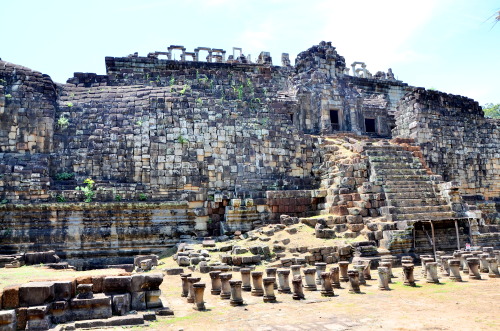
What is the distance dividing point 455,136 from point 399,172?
956 centimetres

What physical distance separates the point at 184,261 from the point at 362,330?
8.49 meters

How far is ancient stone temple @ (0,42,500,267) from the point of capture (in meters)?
16.1

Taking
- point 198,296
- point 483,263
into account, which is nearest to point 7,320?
point 198,296

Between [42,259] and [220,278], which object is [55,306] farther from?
[42,259]

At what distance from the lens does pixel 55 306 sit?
747 centimetres

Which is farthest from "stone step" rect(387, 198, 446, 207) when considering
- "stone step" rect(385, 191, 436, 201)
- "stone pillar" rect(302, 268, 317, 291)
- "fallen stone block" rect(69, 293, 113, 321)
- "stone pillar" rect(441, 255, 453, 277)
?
"fallen stone block" rect(69, 293, 113, 321)

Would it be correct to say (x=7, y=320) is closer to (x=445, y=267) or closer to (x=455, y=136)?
(x=445, y=267)

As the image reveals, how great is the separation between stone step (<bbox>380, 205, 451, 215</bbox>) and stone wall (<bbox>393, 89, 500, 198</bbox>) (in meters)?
7.59

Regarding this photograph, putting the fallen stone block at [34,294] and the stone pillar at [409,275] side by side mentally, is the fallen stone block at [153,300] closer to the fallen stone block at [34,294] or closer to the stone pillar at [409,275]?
the fallen stone block at [34,294]

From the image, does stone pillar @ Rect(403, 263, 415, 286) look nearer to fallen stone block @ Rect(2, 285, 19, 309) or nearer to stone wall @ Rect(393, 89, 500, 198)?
fallen stone block @ Rect(2, 285, 19, 309)

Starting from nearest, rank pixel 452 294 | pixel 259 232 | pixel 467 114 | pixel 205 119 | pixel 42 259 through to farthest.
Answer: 1. pixel 452 294
2. pixel 42 259
3. pixel 259 232
4. pixel 205 119
5. pixel 467 114

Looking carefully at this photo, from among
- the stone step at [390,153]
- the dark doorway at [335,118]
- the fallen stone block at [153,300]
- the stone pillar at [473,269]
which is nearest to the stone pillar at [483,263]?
the stone pillar at [473,269]

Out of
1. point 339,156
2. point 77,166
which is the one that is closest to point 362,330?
point 339,156

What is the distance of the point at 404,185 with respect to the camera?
17.5 meters
